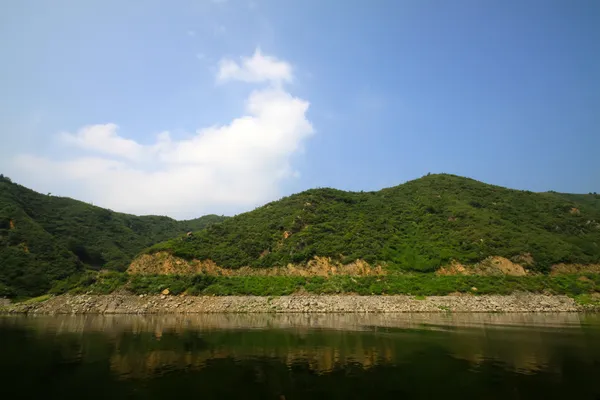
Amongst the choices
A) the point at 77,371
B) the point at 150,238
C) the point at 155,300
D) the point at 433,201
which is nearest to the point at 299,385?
the point at 77,371

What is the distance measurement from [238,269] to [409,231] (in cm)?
3514

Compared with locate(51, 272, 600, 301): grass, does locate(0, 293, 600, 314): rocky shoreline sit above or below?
below

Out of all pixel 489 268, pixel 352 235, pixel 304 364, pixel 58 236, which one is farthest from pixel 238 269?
pixel 58 236

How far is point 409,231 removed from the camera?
63.3 meters

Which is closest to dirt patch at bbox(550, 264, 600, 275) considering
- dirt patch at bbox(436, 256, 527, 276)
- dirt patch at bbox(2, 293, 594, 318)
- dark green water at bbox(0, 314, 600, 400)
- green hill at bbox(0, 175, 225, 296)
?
dirt patch at bbox(436, 256, 527, 276)

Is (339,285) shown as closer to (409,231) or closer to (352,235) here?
(352,235)

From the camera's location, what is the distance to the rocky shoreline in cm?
3834

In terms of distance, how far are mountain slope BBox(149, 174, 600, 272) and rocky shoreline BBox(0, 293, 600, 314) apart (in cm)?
1112

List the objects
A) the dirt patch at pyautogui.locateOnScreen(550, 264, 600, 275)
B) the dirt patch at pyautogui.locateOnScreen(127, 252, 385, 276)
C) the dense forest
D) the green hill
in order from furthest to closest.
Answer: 1. the green hill
2. the dense forest
3. the dirt patch at pyautogui.locateOnScreen(127, 252, 385, 276)
4. the dirt patch at pyautogui.locateOnScreen(550, 264, 600, 275)

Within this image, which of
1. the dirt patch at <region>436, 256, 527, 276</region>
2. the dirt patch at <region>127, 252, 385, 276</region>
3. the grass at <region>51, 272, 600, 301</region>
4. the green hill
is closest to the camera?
the grass at <region>51, 272, 600, 301</region>

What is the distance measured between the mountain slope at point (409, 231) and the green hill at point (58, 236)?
19.1 meters

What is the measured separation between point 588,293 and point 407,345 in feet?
135

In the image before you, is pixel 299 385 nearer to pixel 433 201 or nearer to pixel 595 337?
pixel 595 337

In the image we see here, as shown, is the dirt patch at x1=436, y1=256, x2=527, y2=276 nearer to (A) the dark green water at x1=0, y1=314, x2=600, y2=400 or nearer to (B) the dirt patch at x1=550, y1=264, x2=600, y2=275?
(B) the dirt patch at x1=550, y1=264, x2=600, y2=275
